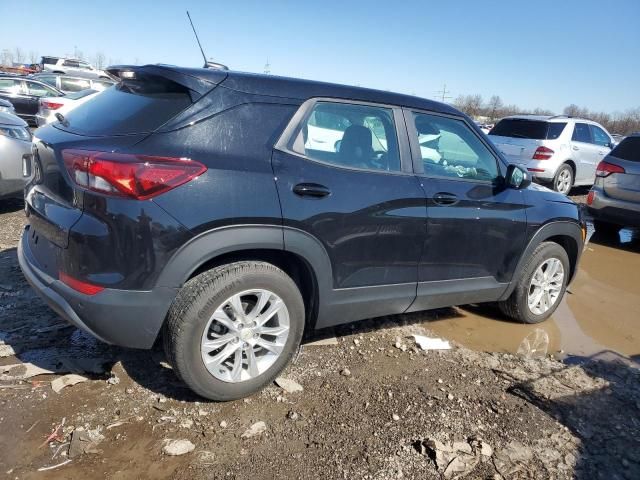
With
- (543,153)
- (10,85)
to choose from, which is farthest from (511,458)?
(10,85)

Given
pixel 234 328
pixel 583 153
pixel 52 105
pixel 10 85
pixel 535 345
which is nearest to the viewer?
pixel 234 328

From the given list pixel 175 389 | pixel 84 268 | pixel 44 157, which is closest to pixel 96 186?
pixel 84 268

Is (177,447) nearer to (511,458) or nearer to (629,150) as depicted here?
(511,458)

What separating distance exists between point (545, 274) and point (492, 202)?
3.62 feet

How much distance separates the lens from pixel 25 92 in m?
14.5

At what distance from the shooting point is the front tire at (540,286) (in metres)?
4.11

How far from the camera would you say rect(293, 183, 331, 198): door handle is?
2.71 m

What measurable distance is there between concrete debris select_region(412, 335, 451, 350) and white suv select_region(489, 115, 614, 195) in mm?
7000

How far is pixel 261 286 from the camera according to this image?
106 inches

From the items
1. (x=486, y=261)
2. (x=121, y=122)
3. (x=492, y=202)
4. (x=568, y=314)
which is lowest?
(x=568, y=314)

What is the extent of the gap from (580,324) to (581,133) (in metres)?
7.73

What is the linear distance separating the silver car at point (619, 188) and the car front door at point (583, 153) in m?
3.16

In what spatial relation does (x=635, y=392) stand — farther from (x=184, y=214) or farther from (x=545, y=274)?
(x=184, y=214)

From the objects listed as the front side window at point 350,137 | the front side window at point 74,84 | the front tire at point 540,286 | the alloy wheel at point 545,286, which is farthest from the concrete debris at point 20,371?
the front side window at point 74,84
